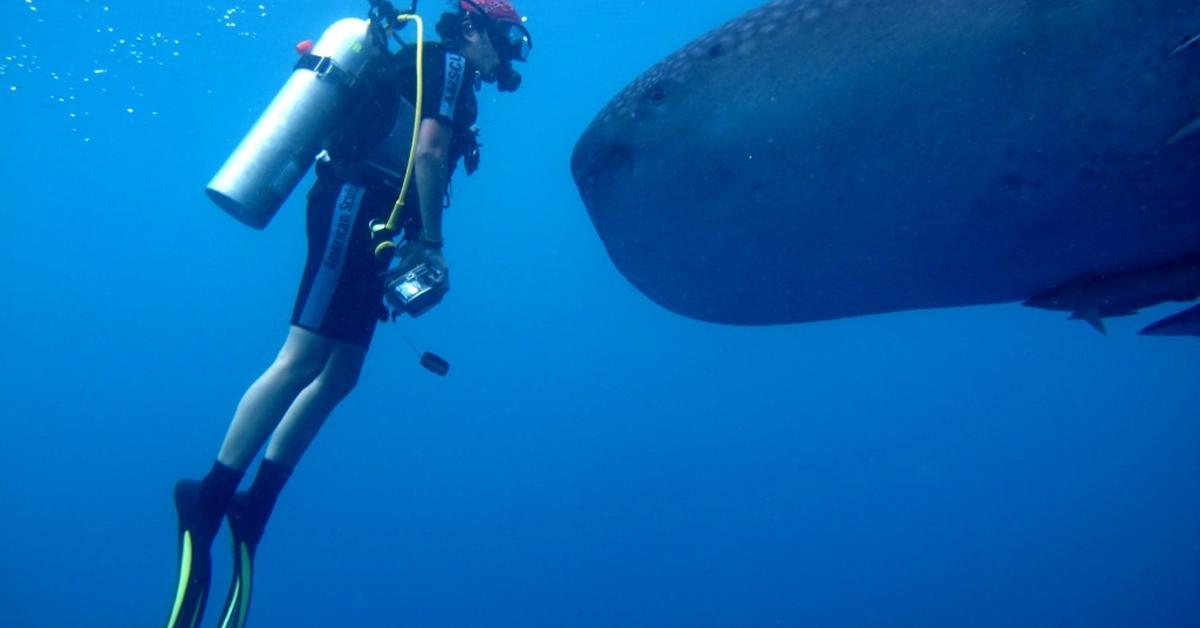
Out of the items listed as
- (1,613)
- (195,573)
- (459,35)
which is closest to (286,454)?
(195,573)

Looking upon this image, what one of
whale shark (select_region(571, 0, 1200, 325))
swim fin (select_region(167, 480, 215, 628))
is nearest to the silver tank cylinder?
swim fin (select_region(167, 480, 215, 628))

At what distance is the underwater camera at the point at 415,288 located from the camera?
307 cm

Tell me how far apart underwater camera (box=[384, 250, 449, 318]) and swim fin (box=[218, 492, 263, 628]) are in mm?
1430

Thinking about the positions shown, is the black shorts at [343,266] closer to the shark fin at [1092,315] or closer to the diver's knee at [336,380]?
the diver's knee at [336,380]

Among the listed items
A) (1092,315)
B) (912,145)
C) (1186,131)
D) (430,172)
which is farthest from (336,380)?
(1186,131)

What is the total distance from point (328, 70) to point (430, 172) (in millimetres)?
861

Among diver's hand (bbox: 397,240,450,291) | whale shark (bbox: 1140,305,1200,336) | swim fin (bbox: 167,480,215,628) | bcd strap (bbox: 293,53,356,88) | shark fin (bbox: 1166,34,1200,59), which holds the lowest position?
swim fin (bbox: 167,480,215,628)

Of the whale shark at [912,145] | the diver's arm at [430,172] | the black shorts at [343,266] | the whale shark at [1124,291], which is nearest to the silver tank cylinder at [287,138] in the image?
the black shorts at [343,266]

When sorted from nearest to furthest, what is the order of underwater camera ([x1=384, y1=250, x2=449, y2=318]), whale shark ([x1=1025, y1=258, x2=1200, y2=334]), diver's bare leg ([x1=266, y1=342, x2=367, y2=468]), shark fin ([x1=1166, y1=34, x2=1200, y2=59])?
shark fin ([x1=1166, y1=34, x2=1200, y2=59])
whale shark ([x1=1025, y1=258, x2=1200, y2=334])
underwater camera ([x1=384, y1=250, x2=449, y2=318])
diver's bare leg ([x1=266, y1=342, x2=367, y2=468])

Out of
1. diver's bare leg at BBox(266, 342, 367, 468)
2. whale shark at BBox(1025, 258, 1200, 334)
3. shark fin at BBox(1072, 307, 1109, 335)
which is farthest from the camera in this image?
diver's bare leg at BBox(266, 342, 367, 468)

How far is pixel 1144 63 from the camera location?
1596 millimetres

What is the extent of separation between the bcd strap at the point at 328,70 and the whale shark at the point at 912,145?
2112 millimetres

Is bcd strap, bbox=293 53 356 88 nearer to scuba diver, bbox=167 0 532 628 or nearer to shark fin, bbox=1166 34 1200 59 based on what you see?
scuba diver, bbox=167 0 532 628

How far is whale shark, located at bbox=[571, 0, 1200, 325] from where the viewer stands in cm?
164
